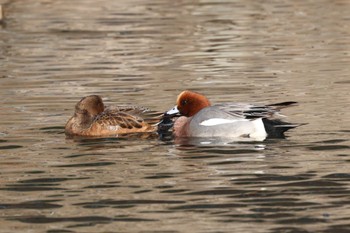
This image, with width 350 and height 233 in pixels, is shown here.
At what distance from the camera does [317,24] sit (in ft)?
76.5

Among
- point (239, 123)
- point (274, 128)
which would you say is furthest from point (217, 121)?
point (274, 128)

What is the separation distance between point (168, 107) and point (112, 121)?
1801 millimetres

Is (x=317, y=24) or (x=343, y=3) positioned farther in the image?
(x=343, y=3)

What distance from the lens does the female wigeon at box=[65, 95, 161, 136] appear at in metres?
12.3

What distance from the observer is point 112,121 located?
1234 centimetres

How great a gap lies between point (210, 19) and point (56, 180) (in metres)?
15.5

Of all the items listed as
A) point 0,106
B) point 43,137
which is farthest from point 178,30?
point 43,137

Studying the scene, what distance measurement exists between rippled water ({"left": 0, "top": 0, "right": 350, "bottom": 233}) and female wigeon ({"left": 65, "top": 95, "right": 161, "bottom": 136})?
0.21 metres

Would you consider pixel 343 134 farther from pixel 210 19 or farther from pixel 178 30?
pixel 210 19

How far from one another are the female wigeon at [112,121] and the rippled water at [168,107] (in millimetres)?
210

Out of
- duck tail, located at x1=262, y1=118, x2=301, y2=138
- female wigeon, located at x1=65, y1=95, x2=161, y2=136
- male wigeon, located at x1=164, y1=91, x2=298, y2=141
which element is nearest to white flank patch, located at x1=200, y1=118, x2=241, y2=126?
male wigeon, located at x1=164, y1=91, x2=298, y2=141

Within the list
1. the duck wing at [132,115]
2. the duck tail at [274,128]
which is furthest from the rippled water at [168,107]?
the duck wing at [132,115]

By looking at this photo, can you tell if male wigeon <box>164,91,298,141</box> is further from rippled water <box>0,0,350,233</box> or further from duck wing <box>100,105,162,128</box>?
duck wing <box>100,105,162,128</box>

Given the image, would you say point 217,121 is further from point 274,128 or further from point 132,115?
point 132,115
